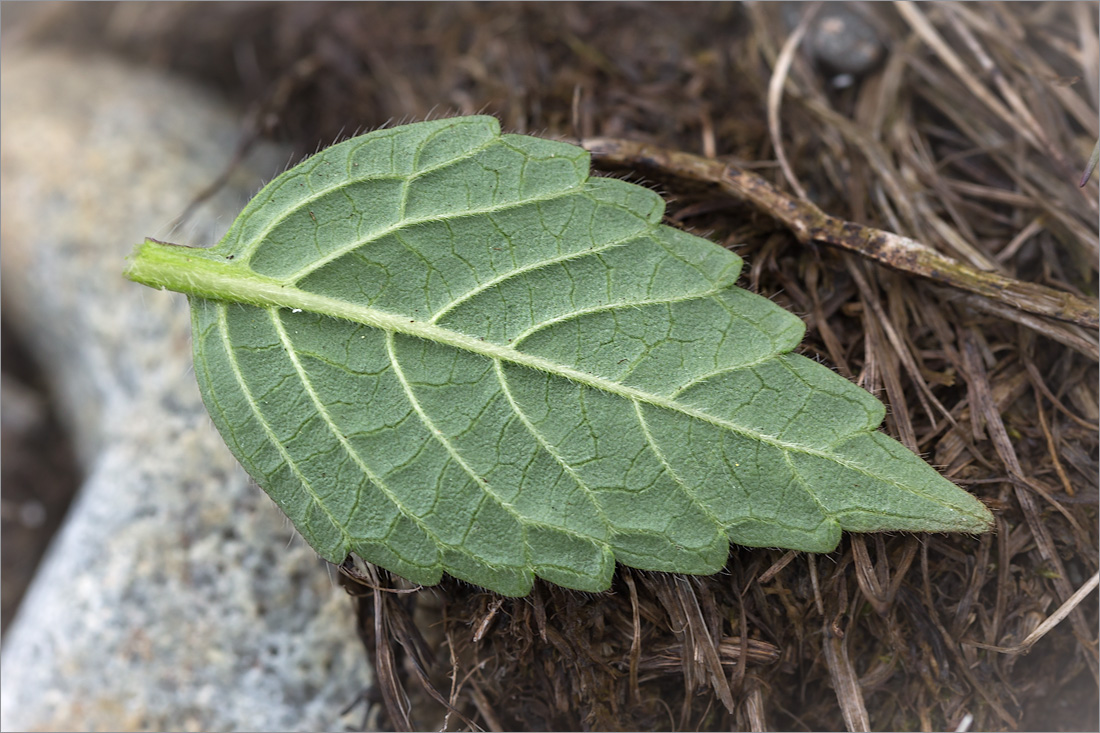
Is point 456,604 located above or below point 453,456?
below

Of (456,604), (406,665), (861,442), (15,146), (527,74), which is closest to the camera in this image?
(861,442)

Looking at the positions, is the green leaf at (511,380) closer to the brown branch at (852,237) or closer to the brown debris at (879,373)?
the brown debris at (879,373)

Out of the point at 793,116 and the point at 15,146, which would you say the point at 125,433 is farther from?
the point at 793,116

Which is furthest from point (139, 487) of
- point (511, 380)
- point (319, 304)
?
point (511, 380)

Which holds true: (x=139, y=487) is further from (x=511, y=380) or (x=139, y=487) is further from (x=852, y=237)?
(x=852, y=237)

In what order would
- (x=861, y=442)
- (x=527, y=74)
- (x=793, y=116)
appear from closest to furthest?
(x=861, y=442)
(x=793, y=116)
(x=527, y=74)

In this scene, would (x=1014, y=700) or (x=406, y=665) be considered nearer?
(x=1014, y=700)

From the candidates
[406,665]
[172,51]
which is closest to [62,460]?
[172,51]
